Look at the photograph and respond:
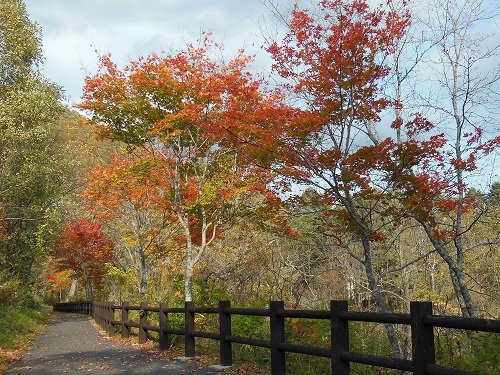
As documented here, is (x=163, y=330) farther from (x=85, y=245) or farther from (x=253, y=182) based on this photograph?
(x=85, y=245)

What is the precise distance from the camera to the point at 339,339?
585 cm

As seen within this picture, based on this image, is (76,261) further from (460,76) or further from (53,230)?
(460,76)

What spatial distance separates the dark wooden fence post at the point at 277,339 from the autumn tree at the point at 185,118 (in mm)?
7603

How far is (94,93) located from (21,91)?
8176 mm

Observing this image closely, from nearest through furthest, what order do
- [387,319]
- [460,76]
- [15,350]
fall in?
[387,319] → [460,76] → [15,350]

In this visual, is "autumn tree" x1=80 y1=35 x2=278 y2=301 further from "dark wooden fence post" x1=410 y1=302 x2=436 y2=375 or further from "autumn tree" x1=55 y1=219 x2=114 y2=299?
"autumn tree" x1=55 y1=219 x2=114 y2=299

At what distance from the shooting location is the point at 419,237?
2178cm

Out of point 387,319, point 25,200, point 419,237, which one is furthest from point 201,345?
point 25,200

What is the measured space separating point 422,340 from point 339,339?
1.34m

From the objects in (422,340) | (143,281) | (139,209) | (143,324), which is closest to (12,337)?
(143,324)

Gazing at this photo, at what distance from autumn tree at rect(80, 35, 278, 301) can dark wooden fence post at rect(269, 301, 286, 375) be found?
760cm

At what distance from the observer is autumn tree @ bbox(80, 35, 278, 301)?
49.7 ft

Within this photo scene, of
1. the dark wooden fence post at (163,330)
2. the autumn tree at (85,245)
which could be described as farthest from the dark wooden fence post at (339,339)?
the autumn tree at (85,245)

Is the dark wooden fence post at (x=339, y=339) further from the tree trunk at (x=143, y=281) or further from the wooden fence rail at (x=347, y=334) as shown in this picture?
the tree trunk at (x=143, y=281)
